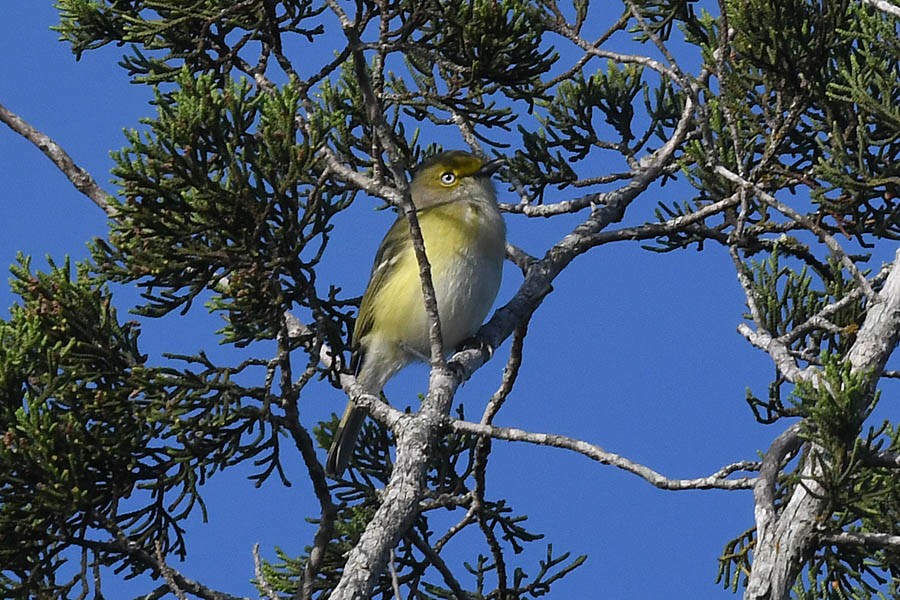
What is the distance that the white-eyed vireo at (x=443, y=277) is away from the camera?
6875mm

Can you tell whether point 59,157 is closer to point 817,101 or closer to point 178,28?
point 178,28

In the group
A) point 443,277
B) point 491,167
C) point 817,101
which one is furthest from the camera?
point 491,167

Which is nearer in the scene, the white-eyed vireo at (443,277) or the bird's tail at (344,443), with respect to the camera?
the bird's tail at (344,443)

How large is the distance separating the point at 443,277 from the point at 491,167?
76 centimetres

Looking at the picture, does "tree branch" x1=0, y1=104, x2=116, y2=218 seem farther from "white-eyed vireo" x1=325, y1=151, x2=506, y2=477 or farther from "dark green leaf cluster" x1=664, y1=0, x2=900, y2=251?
"dark green leaf cluster" x1=664, y1=0, x2=900, y2=251

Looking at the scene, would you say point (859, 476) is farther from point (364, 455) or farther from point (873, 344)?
point (364, 455)

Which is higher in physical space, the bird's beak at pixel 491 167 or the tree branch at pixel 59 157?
the bird's beak at pixel 491 167

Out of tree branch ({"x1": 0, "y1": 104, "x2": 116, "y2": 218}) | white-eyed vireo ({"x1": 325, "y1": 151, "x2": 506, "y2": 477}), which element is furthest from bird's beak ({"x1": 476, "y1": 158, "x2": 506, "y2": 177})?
tree branch ({"x1": 0, "y1": 104, "x2": 116, "y2": 218})

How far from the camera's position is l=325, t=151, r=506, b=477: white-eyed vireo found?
6875 millimetres

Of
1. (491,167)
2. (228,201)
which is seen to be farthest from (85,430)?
(491,167)

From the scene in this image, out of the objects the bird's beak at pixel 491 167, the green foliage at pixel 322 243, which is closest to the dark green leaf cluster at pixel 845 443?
the green foliage at pixel 322 243

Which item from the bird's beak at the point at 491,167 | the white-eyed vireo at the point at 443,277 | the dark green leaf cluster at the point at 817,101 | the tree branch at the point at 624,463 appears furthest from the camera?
the bird's beak at the point at 491,167

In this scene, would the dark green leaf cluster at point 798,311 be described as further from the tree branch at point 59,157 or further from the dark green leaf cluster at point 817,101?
the tree branch at point 59,157

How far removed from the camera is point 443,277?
6.97m
